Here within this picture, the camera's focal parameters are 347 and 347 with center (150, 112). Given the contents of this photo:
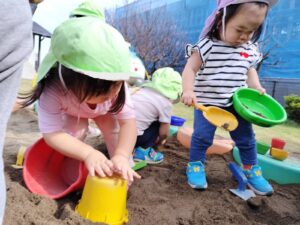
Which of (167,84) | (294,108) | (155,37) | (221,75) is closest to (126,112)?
(221,75)

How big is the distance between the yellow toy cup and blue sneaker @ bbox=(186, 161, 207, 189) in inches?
19.0

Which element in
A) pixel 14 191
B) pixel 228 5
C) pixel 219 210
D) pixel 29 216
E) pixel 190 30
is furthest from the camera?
pixel 190 30

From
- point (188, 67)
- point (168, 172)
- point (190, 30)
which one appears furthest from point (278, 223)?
point (190, 30)

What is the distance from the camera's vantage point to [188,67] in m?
1.56

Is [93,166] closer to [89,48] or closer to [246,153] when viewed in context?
[89,48]

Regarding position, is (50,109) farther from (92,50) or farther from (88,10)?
(88,10)

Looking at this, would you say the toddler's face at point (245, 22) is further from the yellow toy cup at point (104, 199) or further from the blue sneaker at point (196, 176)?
the yellow toy cup at point (104, 199)

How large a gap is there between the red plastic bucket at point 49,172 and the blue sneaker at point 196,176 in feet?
1.54

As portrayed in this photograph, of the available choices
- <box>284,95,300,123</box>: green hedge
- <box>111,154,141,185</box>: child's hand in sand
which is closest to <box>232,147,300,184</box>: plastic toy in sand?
<box>111,154,141,185</box>: child's hand in sand

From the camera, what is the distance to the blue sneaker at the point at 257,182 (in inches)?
56.4

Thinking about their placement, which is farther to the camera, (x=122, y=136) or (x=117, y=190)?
(x=122, y=136)

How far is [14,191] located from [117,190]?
0.34m

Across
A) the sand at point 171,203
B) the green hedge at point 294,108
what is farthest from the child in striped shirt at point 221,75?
the green hedge at point 294,108

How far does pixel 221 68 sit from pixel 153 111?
0.51m
